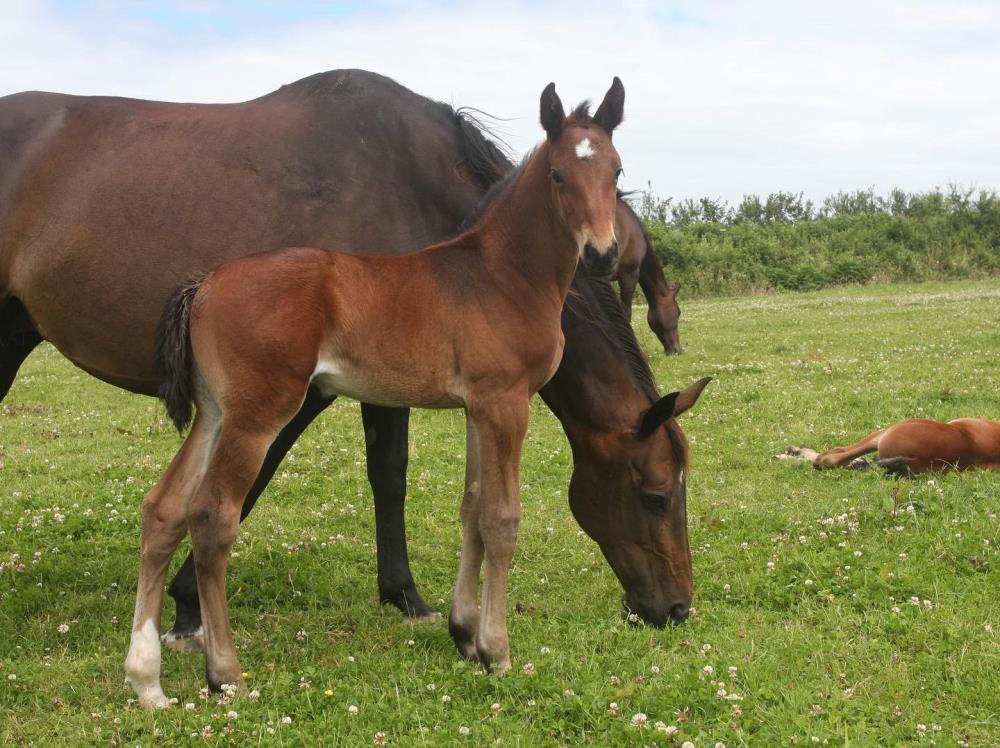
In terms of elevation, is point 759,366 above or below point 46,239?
below

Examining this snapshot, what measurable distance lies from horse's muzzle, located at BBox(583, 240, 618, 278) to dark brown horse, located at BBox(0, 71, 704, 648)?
1.11m

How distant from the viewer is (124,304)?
5.55m

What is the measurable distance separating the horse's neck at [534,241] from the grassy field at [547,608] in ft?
5.99

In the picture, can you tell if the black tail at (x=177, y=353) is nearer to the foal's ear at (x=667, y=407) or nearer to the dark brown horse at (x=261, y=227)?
the dark brown horse at (x=261, y=227)

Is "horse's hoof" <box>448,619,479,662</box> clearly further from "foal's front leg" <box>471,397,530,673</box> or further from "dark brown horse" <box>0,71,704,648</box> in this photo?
"dark brown horse" <box>0,71,704,648</box>

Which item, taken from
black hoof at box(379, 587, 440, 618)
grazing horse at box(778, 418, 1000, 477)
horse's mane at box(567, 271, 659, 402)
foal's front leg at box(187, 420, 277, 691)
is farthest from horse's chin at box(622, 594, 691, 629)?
grazing horse at box(778, 418, 1000, 477)

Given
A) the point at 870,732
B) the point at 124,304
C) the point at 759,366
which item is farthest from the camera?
the point at 759,366

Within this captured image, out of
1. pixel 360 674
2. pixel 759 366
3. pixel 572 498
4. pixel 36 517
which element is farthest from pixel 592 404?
pixel 759 366

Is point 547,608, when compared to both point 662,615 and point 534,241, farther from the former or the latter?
point 534,241

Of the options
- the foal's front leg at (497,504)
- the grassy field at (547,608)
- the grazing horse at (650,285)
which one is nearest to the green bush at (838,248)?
the grazing horse at (650,285)

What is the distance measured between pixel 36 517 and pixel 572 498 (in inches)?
162

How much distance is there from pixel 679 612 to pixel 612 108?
105 inches

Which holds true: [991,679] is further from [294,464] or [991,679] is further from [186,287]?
[294,464]

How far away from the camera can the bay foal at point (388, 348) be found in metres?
4.34
